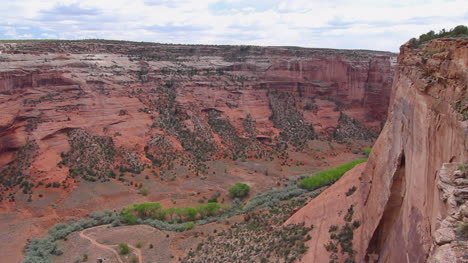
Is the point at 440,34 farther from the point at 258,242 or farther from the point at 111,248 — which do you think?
the point at 111,248

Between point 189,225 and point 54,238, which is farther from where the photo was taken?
point 189,225

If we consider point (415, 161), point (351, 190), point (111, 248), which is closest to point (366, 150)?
point (351, 190)

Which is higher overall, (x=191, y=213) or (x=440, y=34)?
(x=440, y=34)

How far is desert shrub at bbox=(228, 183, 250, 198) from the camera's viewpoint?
3969 cm

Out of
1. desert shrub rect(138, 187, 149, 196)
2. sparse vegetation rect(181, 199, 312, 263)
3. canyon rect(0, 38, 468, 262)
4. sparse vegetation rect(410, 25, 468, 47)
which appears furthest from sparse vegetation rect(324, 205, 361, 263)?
desert shrub rect(138, 187, 149, 196)

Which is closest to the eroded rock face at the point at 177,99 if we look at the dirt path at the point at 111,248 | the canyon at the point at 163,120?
the canyon at the point at 163,120

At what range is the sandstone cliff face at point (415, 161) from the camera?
351 inches

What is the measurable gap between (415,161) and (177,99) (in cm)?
4999

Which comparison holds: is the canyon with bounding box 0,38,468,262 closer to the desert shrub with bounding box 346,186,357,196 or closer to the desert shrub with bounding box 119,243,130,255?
the desert shrub with bounding box 346,186,357,196

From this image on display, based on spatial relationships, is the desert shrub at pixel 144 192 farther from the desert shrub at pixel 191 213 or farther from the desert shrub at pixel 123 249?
the desert shrub at pixel 123 249

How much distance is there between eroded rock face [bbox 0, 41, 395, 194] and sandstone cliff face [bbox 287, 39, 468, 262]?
106ft

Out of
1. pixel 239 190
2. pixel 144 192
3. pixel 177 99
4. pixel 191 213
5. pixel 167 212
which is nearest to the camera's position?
pixel 191 213

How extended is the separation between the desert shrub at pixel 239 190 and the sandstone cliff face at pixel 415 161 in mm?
20763

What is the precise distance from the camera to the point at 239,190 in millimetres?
39844
